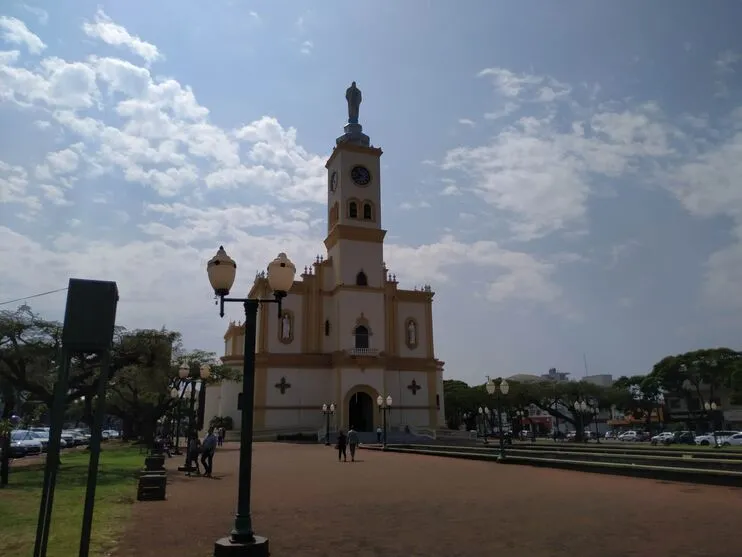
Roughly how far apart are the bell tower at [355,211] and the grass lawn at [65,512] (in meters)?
31.0

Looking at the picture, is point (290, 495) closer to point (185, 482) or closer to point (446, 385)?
point (185, 482)

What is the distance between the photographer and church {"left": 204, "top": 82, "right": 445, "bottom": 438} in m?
44.5

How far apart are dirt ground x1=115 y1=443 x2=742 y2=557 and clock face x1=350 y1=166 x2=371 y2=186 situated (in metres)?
36.2

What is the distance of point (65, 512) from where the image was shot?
10438 mm

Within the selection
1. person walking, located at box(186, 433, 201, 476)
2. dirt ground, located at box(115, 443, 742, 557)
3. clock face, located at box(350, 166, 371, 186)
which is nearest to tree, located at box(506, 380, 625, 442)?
clock face, located at box(350, 166, 371, 186)

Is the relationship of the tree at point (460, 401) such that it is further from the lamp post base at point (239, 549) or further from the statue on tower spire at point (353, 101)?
the lamp post base at point (239, 549)

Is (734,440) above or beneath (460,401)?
beneath

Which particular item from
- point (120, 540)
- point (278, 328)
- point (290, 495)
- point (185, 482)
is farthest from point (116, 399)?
point (120, 540)

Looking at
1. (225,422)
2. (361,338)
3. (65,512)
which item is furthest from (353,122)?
(65,512)

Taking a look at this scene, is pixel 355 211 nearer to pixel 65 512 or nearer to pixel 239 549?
pixel 65 512

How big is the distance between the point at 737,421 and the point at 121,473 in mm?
72698

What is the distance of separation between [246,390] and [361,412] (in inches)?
1569

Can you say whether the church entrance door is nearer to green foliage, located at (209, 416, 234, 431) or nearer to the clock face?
green foliage, located at (209, 416, 234, 431)

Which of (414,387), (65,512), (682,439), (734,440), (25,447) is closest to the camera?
(65,512)
